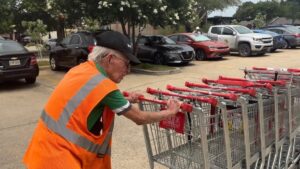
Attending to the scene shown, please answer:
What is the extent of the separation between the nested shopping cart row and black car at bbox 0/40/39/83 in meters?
8.59

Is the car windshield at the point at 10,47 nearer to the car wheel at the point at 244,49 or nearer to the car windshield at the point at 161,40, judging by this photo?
the car windshield at the point at 161,40

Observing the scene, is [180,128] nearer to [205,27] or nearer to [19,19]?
[19,19]

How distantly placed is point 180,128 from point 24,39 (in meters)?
46.5

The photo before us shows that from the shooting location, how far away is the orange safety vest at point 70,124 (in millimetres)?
2547

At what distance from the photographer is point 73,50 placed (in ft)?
48.3

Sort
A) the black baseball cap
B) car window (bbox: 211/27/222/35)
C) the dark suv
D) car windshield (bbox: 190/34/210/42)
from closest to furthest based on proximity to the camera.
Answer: the black baseball cap
the dark suv
car windshield (bbox: 190/34/210/42)
car window (bbox: 211/27/222/35)

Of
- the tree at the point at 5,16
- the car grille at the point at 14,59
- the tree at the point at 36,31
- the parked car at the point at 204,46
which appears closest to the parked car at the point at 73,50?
the car grille at the point at 14,59

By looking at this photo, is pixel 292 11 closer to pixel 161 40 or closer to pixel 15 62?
pixel 161 40

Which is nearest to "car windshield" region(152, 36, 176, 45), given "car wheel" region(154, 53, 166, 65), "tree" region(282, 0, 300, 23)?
"car wheel" region(154, 53, 166, 65)

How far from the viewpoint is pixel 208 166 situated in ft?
10.4

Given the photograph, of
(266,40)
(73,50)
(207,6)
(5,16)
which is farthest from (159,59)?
(207,6)

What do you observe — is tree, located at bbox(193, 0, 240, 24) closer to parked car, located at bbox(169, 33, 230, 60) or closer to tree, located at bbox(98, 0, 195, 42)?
parked car, located at bbox(169, 33, 230, 60)

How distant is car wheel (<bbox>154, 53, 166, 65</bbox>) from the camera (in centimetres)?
1730

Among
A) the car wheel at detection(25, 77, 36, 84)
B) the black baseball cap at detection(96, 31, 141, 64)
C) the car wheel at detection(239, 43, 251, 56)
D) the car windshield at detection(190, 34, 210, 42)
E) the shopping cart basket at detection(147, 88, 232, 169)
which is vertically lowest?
the car wheel at detection(25, 77, 36, 84)
